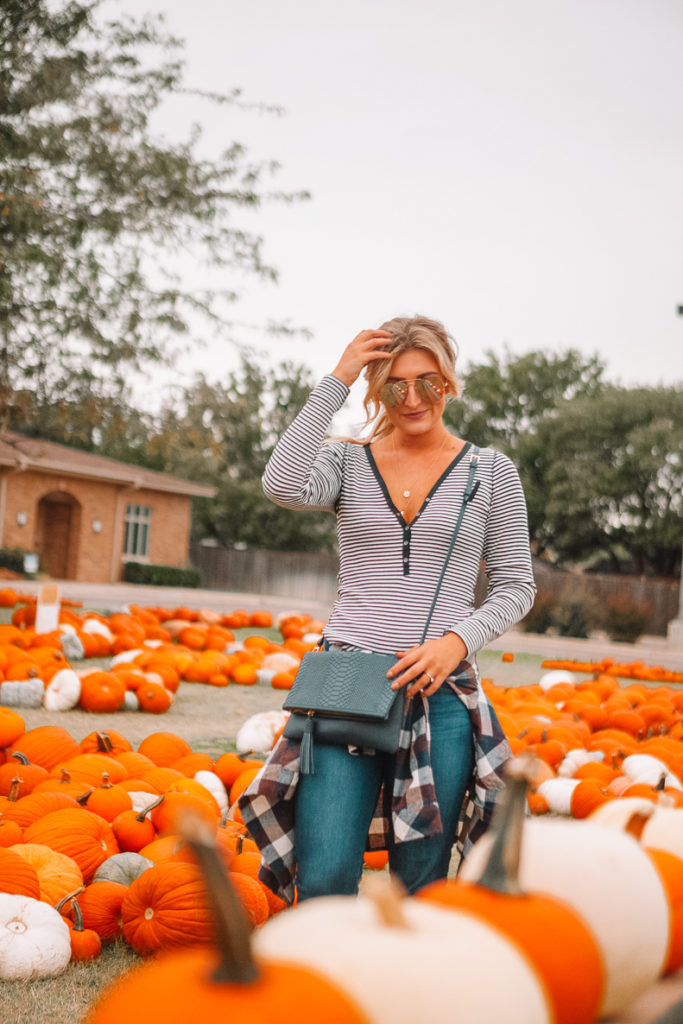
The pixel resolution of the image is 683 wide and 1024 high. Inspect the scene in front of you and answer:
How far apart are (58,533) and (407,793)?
94.2 ft

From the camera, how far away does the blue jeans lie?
7.02ft

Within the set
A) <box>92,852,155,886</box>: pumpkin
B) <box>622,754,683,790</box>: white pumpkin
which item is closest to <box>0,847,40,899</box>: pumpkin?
<box>92,852,155,886</box>: pumpkin

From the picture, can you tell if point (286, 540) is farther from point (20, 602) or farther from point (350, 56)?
point (350, 56)

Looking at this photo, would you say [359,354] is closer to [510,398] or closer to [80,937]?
[80,937]

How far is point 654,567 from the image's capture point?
3572 cm

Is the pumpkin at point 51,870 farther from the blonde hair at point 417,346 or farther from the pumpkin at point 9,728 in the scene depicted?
the blonde hair at point 417,346

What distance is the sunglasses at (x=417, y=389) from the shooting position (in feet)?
7.62

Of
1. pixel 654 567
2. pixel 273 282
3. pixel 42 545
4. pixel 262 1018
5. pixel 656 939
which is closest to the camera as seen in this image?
pixel 262 1018

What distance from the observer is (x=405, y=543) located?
7.59 feet

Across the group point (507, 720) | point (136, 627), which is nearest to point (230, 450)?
point (136, 627)

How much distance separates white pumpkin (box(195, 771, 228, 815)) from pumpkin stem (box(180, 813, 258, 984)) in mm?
3475

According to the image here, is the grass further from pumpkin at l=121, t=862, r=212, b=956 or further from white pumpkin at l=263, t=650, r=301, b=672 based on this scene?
white pumpkin at l=263, t=650, r=301, b=672

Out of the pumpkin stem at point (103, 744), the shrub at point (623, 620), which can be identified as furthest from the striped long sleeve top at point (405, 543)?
the shrub at point (623, 620)

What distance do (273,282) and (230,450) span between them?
1293 inches
